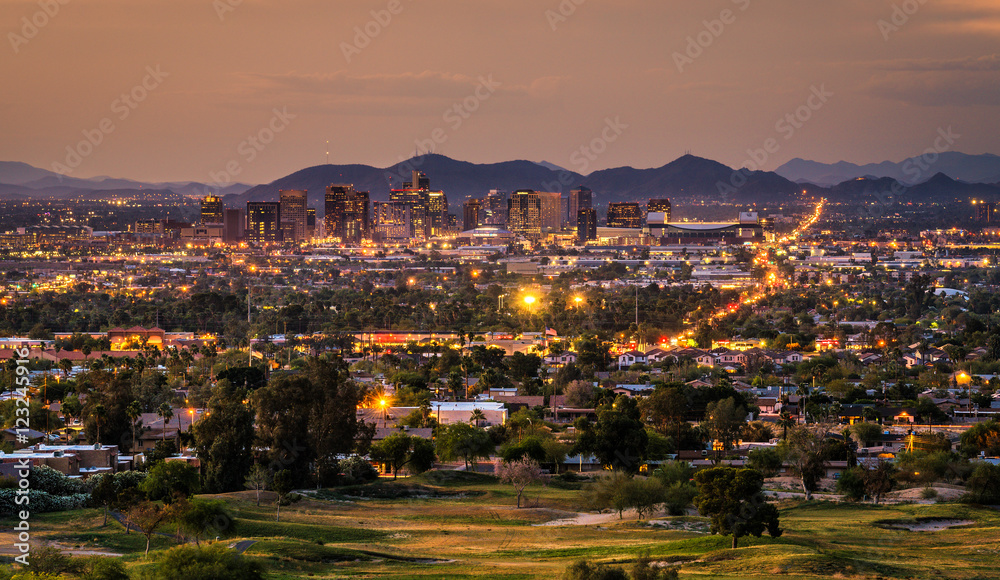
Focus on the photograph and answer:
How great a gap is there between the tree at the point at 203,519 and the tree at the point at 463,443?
12.9 metres

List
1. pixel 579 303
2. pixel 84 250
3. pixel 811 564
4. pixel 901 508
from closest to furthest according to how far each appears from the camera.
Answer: pixel 811 564
pixel 901 508
pixel 579 303
pixel 84 250

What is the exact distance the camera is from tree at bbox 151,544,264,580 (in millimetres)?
18516

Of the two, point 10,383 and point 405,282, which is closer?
point 10,383

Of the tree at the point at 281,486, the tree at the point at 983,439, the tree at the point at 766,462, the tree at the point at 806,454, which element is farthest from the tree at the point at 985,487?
the tree at the point at 281,486

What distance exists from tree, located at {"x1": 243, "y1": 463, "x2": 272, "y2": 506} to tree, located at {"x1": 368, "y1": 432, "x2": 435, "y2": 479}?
4773 mm

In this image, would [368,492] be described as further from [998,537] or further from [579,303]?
[579,303]

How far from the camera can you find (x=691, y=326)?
267 feet

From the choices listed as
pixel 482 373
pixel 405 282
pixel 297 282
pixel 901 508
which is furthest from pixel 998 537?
pixel 297 282

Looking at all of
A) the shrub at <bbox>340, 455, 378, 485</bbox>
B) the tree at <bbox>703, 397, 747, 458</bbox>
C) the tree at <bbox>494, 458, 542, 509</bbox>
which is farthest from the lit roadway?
the tree at <bbox>494, 458, 542, 509</bbox>

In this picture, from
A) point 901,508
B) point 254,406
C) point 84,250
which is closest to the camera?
point 901,508

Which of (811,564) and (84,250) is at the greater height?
(84,250)

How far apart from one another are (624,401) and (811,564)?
19.3m

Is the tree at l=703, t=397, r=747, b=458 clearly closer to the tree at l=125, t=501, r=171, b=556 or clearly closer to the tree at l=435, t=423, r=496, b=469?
the tree at l=435, t=423, r=496, b=469

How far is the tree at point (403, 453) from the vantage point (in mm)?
36125
